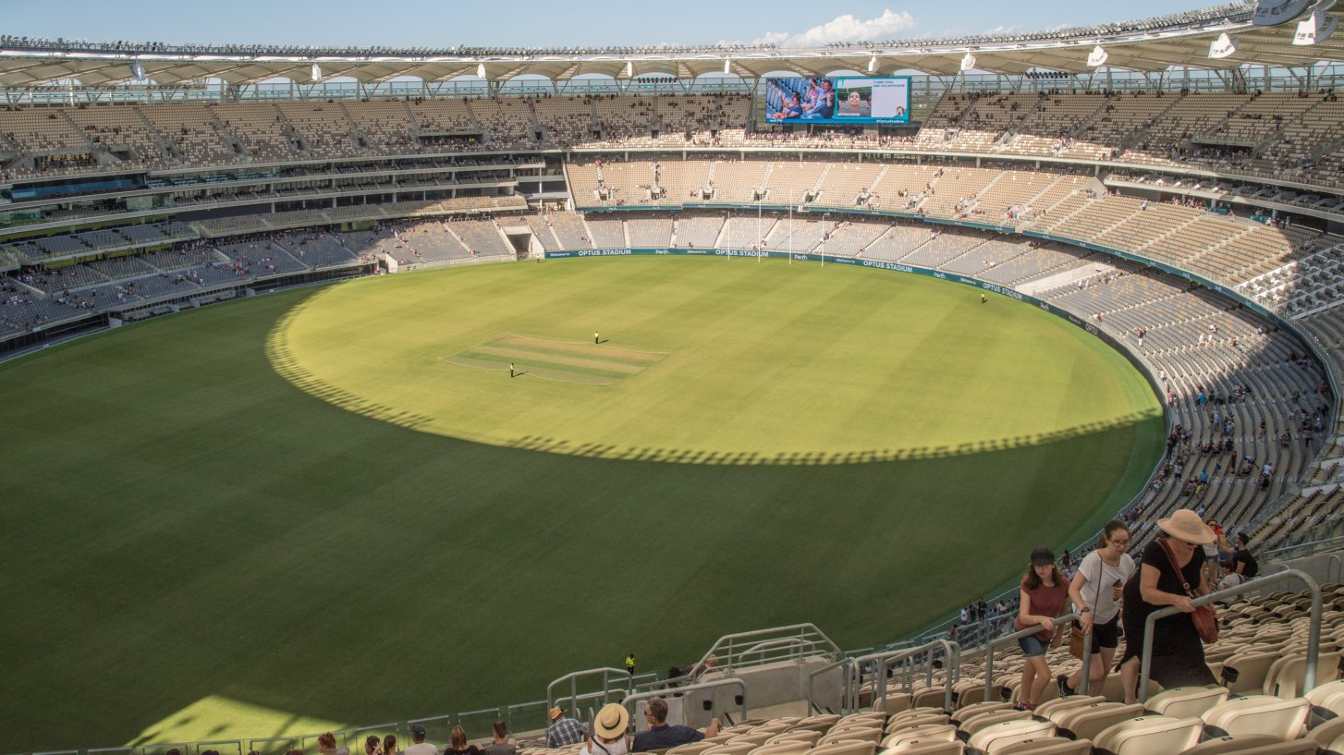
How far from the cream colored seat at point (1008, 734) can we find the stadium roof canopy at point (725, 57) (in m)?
34.2

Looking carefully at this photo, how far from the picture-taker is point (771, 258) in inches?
2879

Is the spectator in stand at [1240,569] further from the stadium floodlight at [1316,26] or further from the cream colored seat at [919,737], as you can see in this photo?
the stadium floodlight at [1316,26]

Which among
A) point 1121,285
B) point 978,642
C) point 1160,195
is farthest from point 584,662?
point 1160,195

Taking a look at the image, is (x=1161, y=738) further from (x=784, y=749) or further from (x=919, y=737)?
(x=784, y=749)

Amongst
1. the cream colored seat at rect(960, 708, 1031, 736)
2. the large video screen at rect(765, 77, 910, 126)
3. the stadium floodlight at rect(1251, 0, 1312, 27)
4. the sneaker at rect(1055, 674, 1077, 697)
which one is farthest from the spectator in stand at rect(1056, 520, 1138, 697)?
the large video screen at rect(765, 77, 910, 126)

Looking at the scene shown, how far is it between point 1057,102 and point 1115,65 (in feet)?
29.3

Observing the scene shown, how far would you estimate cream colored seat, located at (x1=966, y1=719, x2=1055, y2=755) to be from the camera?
6.83 metres

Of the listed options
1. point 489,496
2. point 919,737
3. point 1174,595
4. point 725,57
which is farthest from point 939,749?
point 725,57

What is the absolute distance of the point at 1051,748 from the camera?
643 cm

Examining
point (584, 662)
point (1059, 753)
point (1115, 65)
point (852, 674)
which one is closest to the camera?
point (1059, 753)

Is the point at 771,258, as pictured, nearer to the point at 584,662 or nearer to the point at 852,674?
the point at 584,662

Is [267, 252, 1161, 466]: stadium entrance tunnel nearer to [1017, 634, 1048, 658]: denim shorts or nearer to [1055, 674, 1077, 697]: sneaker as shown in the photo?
[1055, 674, 1077, 697]: sneaker

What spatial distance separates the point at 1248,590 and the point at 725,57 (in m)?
72.4

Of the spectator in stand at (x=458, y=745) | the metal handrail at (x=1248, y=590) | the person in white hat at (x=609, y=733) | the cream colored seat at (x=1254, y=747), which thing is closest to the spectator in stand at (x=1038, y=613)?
the metal handrail at (x=1248, y=590)
